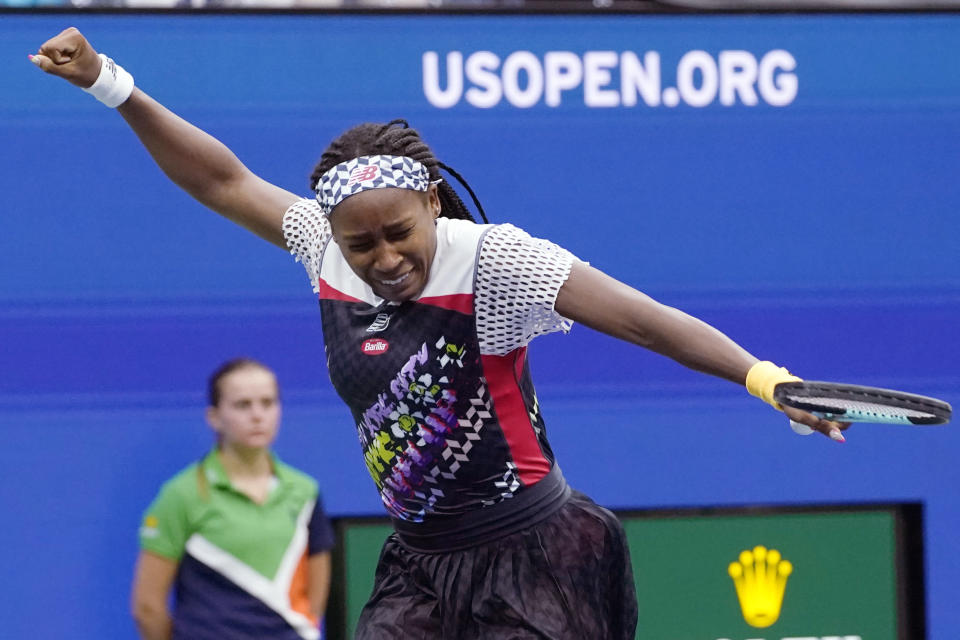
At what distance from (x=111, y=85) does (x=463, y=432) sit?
101cm


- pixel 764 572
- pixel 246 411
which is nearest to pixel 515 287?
pixel 246 411

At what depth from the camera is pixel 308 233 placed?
2914 millimetres

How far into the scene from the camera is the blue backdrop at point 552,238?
440 centimetres

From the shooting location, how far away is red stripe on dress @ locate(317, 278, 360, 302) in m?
2.74

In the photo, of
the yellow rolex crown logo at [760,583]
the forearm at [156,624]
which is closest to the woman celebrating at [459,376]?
the forearm at [156,624]

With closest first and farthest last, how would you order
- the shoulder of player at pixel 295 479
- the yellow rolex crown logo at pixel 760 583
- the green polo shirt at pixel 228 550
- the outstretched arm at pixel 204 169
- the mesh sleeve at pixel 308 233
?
the mesh sleeve at pixel 308 233, the outstretched arm at pixel 204 169, the green polo shirt at pixel 228 550, the shoulder of player at pixel 295 479, the yellow rolex crown logo at pixel 760 583

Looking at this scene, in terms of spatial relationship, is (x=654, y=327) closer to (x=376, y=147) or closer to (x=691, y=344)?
(x=691, y=344)

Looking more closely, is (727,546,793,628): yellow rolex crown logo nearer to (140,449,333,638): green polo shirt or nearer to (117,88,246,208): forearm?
(140,449,333,638): green polo shirt

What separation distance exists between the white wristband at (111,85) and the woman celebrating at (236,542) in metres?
1.31

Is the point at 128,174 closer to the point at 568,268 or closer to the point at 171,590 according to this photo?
the point at 171,590

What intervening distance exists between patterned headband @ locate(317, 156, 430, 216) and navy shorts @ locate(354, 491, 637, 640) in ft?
2.23

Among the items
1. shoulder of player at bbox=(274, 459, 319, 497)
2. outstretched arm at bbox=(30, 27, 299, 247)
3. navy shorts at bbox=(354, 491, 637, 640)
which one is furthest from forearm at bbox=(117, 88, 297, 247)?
shoulder of player at bbox=(274, 459, 319, 497)

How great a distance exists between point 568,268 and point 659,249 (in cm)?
213

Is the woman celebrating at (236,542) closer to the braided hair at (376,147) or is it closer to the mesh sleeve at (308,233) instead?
the mesh sleeve at (308,233)
